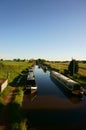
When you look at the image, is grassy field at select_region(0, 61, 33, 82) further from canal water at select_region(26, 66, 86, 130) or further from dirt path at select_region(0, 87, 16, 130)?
dirt path at select_region(0, 87, 16, 130)

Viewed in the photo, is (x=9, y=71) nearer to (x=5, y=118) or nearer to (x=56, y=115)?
(x=56, y=115)

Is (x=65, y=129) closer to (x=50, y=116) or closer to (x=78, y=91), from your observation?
(x=50, y=116)

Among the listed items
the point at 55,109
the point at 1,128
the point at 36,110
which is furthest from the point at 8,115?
the point at 55,109

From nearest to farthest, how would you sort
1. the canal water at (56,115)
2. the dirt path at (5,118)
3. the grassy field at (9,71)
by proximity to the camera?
the dirt path at (5,118) → the canal water at (56,115) → the grassy field at (9,71)

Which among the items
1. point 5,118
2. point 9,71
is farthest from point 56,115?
point 9,71

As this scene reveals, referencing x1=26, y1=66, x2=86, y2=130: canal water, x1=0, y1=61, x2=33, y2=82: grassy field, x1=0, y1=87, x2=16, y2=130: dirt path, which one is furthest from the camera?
x1=0, y1=61, x2=33, y2=82: grassy field

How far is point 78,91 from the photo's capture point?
37.0 m

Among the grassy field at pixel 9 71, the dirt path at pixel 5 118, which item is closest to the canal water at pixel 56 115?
the dirt path at pixel 5 118

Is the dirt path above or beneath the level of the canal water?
above

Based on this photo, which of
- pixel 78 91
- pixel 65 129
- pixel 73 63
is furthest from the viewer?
pixel 73 63

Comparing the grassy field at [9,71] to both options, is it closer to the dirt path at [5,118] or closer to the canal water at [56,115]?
the canal water at [56,115]

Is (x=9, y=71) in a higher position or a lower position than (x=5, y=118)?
higher

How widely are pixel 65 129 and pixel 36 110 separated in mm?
7430

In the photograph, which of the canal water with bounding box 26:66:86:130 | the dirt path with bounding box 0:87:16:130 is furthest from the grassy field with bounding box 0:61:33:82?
the dirt path with bounding box 0:87:16:130
